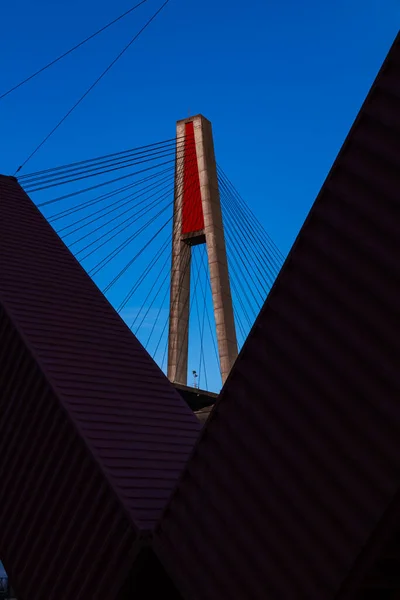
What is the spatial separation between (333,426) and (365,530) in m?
0.95

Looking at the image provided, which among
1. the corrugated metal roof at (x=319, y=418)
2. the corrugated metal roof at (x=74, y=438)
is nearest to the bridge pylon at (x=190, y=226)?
the corrugated metal roof at (x=74, y=438)

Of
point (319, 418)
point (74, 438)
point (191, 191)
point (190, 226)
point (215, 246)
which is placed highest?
point (191, 191)

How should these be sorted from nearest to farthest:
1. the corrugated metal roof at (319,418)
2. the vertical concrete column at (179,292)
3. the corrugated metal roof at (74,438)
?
1. the corrugated metal roof at (319,418)
2. the corrugated metal roof at (74,438)
3. the vertical concrete column at (179,292)

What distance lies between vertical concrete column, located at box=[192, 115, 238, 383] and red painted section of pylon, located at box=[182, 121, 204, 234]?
2.77 ft

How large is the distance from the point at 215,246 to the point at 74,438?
1688 cm

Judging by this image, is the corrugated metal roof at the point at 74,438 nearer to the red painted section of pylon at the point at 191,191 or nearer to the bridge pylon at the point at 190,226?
the bridge pylon at the point at 190,226

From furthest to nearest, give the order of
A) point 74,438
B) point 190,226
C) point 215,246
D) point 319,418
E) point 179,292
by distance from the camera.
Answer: point 190,226, point 179,292, point 215,246, point 74,438, point 319,418

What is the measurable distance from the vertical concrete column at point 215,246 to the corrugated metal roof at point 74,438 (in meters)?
11.1

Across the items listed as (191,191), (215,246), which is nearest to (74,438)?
(215,246)

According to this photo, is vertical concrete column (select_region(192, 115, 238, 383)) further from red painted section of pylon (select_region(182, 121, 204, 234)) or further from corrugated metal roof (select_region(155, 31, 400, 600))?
corrugated metal roof (select_region(155, 31, 400, 600))

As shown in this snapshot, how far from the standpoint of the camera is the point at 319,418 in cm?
649

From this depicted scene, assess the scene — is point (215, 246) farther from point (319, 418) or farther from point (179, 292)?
point (319, 418)

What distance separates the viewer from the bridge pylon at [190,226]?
84.1 ft

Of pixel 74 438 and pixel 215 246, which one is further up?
pixel 215 246
